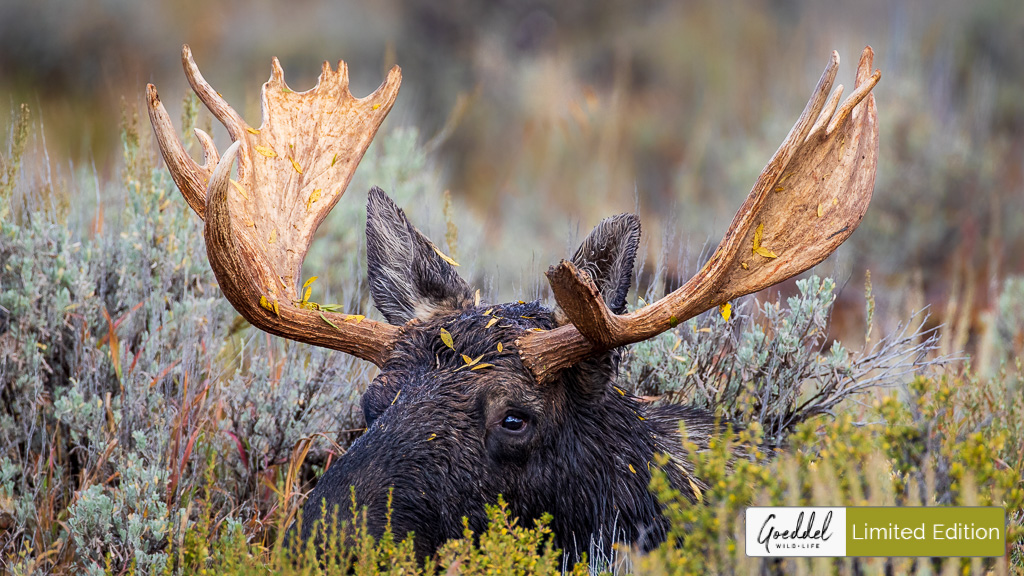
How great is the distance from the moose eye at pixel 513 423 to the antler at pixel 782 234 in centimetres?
15

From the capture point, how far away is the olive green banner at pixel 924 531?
212 centimetres


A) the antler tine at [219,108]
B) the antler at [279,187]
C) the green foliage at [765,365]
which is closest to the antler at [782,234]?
the antler at [279,187]

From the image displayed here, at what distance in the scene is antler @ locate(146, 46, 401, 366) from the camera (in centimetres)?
303

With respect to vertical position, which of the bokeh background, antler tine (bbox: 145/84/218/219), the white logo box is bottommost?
the white logo box

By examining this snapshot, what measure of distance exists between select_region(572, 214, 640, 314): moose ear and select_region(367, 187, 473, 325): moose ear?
0.52 meters

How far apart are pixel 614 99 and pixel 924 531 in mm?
7813

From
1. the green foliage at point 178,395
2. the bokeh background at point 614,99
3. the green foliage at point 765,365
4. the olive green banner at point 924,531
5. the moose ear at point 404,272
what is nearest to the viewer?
the olive green banner at point 924,531

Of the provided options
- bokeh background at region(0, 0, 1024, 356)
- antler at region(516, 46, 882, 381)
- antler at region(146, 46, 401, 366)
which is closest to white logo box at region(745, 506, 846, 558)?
antler at region(516, 46, 882, 381)

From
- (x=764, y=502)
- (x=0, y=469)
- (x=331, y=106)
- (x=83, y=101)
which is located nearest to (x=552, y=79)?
(x=83, y=101)

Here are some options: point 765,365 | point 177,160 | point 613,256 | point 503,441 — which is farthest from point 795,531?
point 177,160

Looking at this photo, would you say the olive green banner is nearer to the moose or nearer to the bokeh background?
the moose

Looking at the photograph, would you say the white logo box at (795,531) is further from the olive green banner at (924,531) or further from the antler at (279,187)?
the antler at (279,187)

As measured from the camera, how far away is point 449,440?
111 inches

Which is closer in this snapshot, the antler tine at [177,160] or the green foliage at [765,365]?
the antler tine at [177,160]
